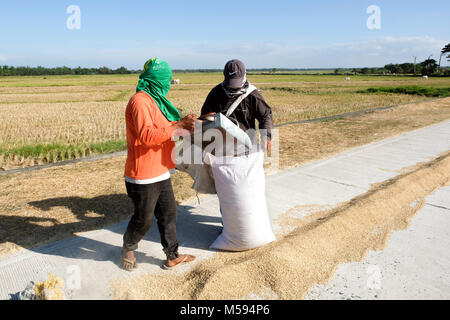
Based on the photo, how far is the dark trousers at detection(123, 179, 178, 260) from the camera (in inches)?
106

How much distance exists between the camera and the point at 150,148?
264cm

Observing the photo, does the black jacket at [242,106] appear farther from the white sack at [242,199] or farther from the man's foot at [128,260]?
the man's foot at [128,260]

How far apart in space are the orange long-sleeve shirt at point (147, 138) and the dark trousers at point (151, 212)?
114 mm

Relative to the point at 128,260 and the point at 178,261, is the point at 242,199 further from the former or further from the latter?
the point at 128,260

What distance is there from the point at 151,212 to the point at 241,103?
1.45 metres

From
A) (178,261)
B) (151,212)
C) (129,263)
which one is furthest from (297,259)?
(129,263)

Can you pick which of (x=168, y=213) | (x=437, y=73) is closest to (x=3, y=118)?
(x=168, y=213)

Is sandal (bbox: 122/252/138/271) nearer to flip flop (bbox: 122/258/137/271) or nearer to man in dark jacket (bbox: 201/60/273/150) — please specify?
flip flop (bbox: 122/258/137/271)

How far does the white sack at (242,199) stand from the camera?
3141 mm

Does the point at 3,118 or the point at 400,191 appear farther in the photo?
the point at 3,118

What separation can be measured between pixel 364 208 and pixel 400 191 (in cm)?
95

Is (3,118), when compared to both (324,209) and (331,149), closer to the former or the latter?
(331,149)

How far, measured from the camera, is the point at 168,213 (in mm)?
2912
